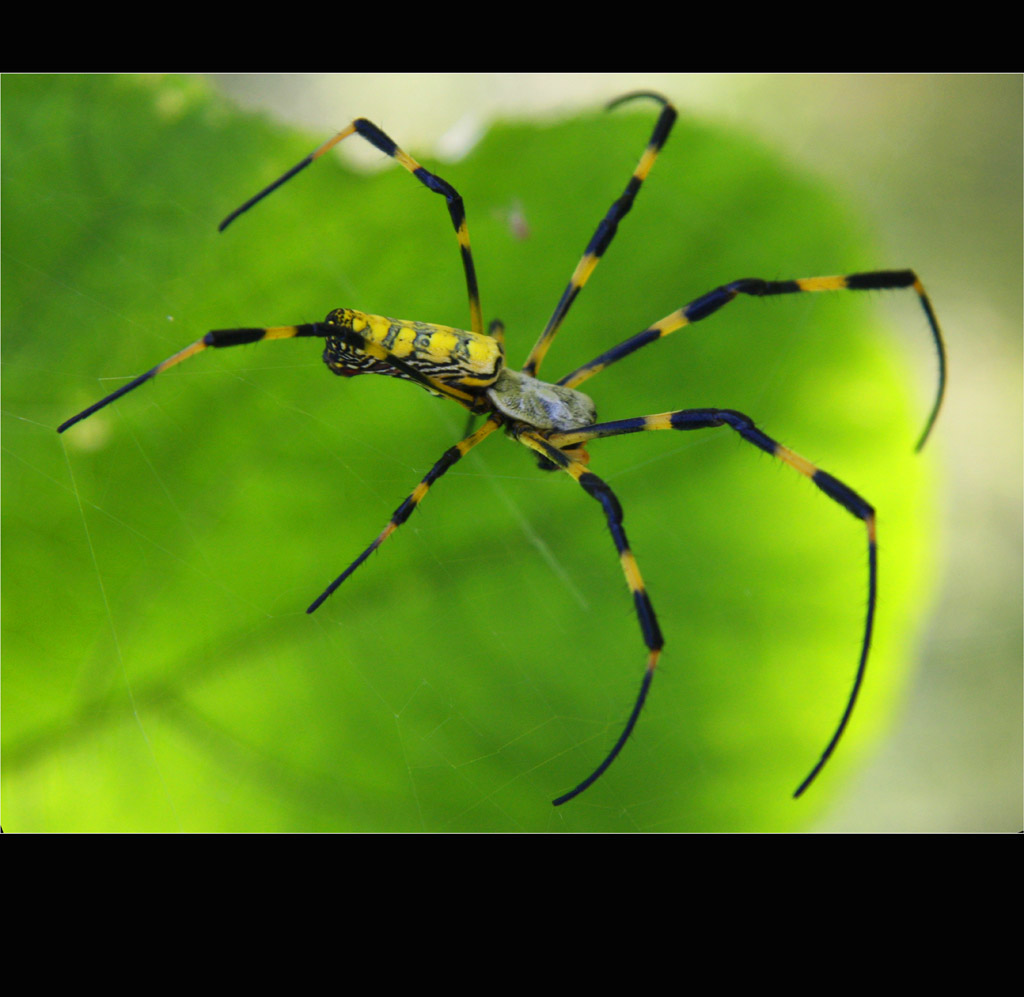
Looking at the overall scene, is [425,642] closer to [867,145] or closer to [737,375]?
[737,375]

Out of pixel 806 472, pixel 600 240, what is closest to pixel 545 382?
pixel 600 240

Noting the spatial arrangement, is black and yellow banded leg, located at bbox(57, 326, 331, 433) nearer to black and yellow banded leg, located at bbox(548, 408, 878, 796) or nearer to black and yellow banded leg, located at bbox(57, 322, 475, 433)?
black and yellow banded leg, located at bbox(57, 322, 475, 433)

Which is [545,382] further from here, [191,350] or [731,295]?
[191,350]

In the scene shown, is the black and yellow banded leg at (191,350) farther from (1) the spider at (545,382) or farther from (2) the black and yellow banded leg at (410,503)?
(2) the black and yellow banded leg at (410,503)

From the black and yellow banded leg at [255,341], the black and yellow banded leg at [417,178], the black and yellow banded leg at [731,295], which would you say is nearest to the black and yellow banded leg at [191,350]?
the black and yellow banded leg at [255,341]

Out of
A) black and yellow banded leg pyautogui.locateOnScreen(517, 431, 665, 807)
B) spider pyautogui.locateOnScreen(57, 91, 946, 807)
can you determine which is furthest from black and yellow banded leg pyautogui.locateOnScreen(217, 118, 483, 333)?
black and yellow banded leg pyautogui.locateOnScreen(517, 431, 665, 807)

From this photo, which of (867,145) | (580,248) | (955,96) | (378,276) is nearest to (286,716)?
(378,276)
